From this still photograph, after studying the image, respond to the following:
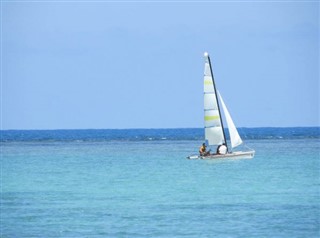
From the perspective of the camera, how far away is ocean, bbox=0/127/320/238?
79.9ft

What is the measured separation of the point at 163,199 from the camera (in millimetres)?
31141

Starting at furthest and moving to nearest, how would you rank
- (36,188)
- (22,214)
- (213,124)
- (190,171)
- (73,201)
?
(213,124) < (190,171) < (36,188) < (73,201) < (22,214)

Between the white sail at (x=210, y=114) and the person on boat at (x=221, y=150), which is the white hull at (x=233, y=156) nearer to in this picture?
the person on boat at (x=221, y=150)

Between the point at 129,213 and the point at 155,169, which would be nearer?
the point at 129,213

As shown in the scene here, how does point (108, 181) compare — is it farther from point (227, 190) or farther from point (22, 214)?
point (22, 214)

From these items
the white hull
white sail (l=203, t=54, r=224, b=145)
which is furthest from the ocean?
white sail (l=203, t=54, r=224, b=145)

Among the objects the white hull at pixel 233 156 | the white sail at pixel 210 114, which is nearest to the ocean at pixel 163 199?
the white hull at pixel 233 156

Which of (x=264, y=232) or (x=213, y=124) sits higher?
(x=213, y=124)

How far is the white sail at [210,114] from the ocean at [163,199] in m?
1.24

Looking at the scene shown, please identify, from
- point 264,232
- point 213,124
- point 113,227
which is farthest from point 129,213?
point 213,124

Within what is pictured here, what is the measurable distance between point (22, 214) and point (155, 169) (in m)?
19.4

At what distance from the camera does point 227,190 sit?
3441 cm

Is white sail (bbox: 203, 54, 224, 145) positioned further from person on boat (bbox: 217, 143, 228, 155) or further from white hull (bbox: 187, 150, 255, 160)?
white hull (bbox: 187, 150, 255, 160)

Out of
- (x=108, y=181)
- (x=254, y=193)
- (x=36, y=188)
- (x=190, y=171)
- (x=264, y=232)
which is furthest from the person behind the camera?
(x=190, y=171)
